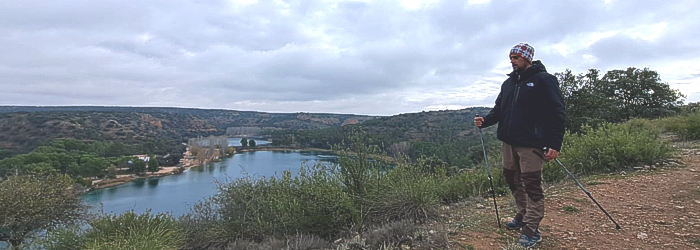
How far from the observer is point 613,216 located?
3377mm

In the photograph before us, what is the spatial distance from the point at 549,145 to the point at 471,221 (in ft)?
4.39

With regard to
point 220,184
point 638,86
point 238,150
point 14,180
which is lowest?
point 238,150

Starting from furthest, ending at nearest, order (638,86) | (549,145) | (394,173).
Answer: (638,86), (394,173), (549,145)

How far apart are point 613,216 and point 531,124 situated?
1714 millimetres

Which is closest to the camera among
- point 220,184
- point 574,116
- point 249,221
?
point 249,221

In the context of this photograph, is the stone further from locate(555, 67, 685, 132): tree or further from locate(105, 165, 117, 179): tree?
locate(105, 165, 117, 179): tree

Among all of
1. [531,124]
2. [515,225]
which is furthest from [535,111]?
[515,225]

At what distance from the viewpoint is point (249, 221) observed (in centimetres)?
483

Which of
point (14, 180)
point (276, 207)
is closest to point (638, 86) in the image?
point (276, 207)

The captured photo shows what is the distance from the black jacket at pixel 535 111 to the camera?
2.48 m

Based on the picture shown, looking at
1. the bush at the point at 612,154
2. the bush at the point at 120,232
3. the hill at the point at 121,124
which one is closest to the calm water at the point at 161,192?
the bush at the point at 120,232

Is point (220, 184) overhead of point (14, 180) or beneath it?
overhead

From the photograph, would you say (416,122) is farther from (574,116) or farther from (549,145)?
(549,145)

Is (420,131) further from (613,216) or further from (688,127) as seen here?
(613,216)
